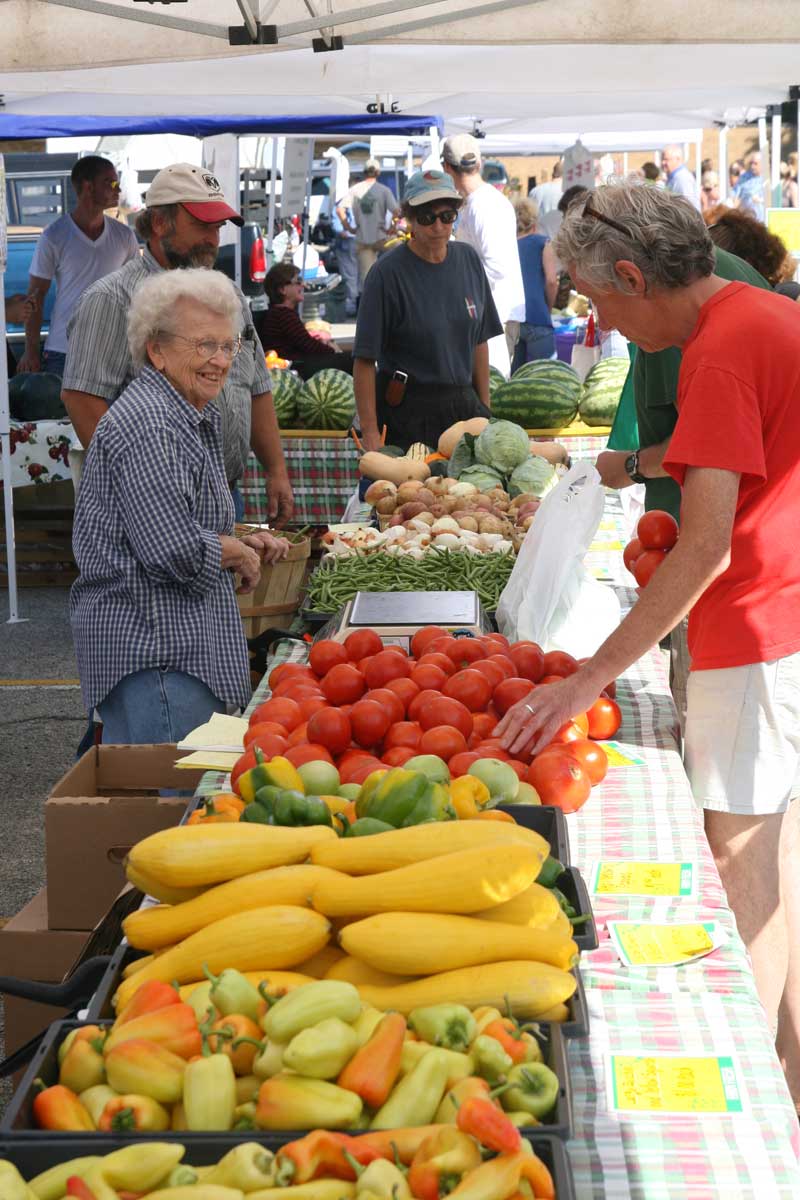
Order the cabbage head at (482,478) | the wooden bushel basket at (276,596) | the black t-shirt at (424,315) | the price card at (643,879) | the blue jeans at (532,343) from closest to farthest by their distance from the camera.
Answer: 1. the price card at (643,879)
2. the wooden bushel basket at (276,596)
3. the cabbage head at (482,478)
4. the black t-shirt at (424,315)
5. the blue jeans at (532,343)

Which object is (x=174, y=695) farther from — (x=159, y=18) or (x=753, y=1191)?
(x=159, y=18)

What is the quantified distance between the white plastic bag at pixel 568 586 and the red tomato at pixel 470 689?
73cm

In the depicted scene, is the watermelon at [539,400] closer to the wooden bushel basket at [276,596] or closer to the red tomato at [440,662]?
the wooden bushel basket at [276,596]

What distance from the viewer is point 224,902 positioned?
5.50ft

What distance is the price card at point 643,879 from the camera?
219 cm

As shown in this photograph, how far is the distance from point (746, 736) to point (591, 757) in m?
0.40

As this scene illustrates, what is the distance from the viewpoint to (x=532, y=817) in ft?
6.95

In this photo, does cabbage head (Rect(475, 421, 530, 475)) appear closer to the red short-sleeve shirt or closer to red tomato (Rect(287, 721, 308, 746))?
the red short-sleeve shirt

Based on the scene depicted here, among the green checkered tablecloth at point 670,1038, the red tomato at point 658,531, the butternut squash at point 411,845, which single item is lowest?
the green checkered tablecloth at point 670,1038

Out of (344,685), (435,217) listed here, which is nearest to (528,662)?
(344,685)

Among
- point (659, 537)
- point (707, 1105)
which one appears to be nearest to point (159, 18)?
point (659, 537)

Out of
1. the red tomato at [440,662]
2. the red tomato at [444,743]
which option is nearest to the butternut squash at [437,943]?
the red tomato at [444,743]

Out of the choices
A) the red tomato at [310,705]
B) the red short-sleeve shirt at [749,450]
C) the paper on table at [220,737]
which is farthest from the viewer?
the paper on table at [220,737]

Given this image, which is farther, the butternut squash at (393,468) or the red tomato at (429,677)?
the butternut squash at (393,468)
